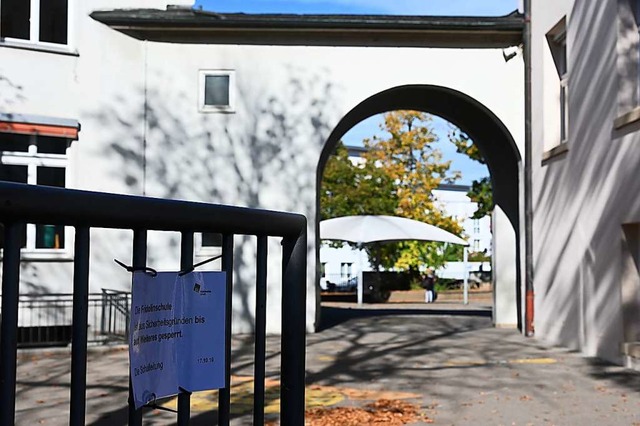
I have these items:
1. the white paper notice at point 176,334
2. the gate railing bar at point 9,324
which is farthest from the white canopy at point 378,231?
the gate railing bar at point 9,324

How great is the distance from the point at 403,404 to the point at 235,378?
1664 mm

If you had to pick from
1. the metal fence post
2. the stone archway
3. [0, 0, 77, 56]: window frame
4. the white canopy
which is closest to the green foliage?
the white canopy

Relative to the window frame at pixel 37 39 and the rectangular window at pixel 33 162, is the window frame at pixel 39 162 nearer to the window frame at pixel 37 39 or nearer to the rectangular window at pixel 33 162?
the rectangular window at pixel 33 162

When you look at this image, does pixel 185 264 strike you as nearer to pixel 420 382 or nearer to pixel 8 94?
pixel 420 382

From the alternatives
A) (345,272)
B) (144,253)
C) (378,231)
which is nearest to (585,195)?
(144,253)

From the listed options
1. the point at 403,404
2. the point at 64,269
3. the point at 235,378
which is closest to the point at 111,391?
the point at 235,378

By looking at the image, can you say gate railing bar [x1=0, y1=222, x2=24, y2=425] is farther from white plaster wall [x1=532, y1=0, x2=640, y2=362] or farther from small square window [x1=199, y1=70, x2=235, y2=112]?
small square window [x1=199, y1=70, x2=235, y2=112]

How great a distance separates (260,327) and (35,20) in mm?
13351

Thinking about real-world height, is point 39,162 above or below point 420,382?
above

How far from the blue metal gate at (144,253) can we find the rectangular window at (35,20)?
42.8 ft

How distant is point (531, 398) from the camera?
8805 mm

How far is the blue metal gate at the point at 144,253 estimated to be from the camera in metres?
1.74

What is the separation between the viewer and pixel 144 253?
2.11 m

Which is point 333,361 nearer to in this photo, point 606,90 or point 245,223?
point 606,90
